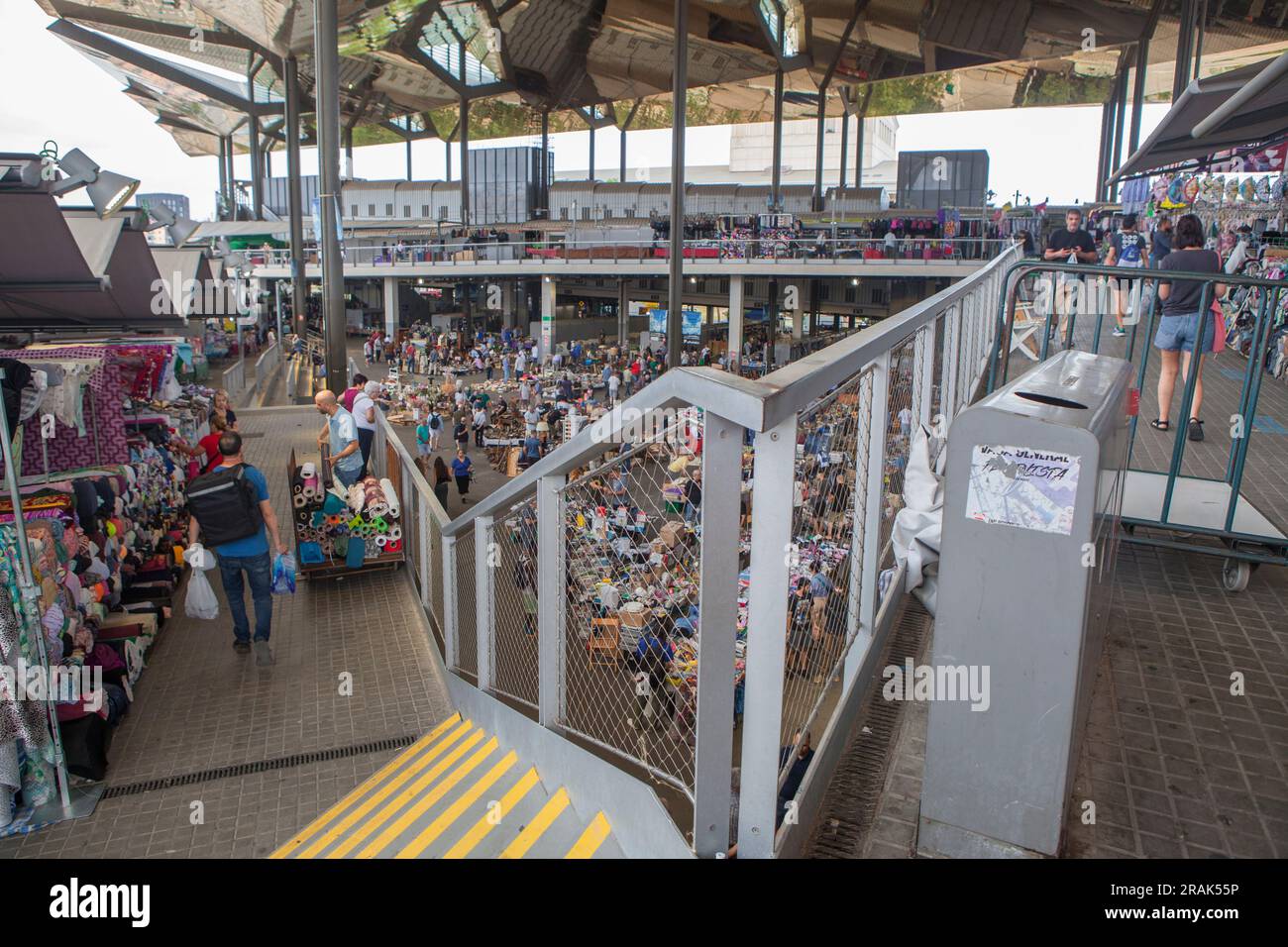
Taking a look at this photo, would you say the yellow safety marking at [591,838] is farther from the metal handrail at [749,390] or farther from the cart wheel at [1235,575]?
the cart wheel at [1235,575]

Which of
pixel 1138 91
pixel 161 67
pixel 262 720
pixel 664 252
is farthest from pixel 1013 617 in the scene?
pixel 161 67

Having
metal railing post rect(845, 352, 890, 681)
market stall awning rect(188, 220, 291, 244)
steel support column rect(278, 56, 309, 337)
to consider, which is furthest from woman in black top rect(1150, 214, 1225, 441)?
market stall awning rect(188, 220, 291, 244)

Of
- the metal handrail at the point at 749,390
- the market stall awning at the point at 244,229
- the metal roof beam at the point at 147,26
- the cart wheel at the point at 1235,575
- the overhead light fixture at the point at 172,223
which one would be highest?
the metal roof beam at the point at 147,26

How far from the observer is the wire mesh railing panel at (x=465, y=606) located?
4820 millimetres

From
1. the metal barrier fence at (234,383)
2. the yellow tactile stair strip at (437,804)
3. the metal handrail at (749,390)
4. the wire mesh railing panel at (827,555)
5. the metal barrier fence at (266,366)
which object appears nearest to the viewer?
the metal handrail at (749,390)

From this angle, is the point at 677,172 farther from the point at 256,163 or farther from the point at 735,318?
the point at 256,163

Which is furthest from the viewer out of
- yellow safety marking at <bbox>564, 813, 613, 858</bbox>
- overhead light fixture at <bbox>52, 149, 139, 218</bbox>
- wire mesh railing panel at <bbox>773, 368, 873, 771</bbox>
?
overhead light fixture at <bbox>52, 149, 139, 218</bbox>

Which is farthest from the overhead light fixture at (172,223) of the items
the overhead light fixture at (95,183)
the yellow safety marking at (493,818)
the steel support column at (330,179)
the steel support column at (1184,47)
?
the steel support column at (1184,47)

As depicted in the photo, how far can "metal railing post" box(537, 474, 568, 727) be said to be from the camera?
2850mm

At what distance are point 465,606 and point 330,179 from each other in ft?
44.8

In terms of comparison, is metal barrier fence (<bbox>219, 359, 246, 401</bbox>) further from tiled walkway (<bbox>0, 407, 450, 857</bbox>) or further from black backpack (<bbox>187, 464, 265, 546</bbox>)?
black backpack (<bbox>187, 464, 265, 546</bbox>)

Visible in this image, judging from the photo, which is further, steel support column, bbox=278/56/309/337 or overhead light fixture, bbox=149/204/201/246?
steel support column, bbox=278/56/309/337

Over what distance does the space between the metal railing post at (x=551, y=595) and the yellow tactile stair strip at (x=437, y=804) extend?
305 mm

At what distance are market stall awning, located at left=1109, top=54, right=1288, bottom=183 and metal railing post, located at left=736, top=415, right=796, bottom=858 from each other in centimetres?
246
